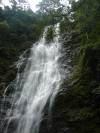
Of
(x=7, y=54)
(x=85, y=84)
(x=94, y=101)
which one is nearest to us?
(x=94, y=101)

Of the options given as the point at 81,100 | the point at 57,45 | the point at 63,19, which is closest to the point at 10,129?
the point at 81,100

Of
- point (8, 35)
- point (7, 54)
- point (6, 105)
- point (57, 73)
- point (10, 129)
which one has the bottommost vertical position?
point (10, 129)

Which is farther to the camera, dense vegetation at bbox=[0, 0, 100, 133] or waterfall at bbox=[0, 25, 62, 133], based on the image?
waterfall at bbox=[0, 25, 62, 133]

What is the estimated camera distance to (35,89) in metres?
16.2

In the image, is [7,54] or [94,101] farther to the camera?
[7,54]

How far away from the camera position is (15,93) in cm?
1633

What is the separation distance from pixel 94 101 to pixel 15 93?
5512 mm

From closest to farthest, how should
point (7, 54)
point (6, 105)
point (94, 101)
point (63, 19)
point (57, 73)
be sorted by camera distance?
point (63, 19) → point (94, 101) → point (6, 105) → point (57, 73) → point (7, 54)

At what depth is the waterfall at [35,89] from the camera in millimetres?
13469

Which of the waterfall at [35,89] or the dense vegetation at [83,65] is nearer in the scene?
the dense vegetation at [83,65]

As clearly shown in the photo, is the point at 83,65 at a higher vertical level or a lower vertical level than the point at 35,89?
higher

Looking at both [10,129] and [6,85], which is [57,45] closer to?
[6,85]

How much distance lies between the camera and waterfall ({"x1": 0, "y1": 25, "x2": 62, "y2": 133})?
44.2ft

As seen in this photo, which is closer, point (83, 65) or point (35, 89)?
point (83, 65)
